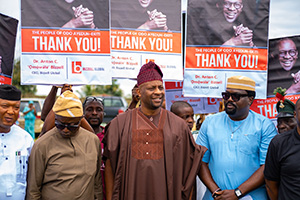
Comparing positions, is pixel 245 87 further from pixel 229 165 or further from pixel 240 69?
pixel 240 69

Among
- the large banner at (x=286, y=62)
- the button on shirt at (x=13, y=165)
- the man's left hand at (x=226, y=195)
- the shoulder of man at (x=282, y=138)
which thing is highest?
the large banner at (x=286, y=62)

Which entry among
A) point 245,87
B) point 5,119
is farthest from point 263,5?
point 5,119

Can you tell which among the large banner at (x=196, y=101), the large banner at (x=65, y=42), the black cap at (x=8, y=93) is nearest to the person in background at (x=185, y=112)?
the large banner at (x=196, y=101)

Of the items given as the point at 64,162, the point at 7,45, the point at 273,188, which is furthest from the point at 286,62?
the point at 7,45

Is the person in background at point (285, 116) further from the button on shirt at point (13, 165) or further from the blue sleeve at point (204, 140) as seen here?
the button on shirt at point (13, 165)

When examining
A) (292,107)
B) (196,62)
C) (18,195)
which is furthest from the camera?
(196,62)

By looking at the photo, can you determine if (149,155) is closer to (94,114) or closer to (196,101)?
(94,114)

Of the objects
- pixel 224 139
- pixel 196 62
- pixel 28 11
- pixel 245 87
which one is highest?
pixel 28 11

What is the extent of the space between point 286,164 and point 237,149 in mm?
630

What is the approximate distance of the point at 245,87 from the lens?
356cm

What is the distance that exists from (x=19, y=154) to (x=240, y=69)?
125 inches

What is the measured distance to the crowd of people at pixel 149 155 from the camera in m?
3.05

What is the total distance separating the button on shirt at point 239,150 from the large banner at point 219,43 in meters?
1.51

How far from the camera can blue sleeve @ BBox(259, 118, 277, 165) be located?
3.41m
